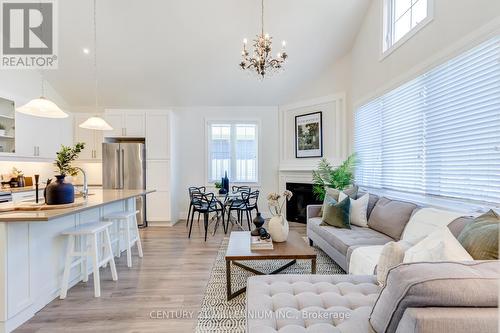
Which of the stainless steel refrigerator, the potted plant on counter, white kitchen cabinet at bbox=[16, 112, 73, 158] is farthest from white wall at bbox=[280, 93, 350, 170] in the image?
white kitchen cabinet at bbox=[16, 112, 73, 158]

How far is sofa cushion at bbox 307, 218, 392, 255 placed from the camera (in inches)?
104

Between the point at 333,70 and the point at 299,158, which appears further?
the point at 299,158

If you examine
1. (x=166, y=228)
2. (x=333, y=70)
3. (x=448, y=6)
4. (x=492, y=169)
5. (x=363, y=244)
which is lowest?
(x=166, y=228)

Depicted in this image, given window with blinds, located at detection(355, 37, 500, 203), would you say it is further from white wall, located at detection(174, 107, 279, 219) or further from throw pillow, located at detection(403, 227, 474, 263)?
white wall, located at detection(174, 107, 279, 219)

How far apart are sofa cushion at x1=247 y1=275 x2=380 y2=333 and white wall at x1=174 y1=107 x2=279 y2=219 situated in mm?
4230

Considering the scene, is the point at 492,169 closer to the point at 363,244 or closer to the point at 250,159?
the point at 363,244

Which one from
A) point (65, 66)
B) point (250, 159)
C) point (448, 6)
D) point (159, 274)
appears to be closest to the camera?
point (448, 6)

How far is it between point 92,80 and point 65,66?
491mm

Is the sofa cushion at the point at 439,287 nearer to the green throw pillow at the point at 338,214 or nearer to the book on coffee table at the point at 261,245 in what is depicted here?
the book on coffee table at the point at 261,245

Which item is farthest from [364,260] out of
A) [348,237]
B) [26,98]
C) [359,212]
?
[26,98]

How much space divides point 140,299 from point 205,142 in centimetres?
405

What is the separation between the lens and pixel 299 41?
459cm

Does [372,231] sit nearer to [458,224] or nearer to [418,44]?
[458,224]

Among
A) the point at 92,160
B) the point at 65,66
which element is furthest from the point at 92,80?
the point at 92,160
